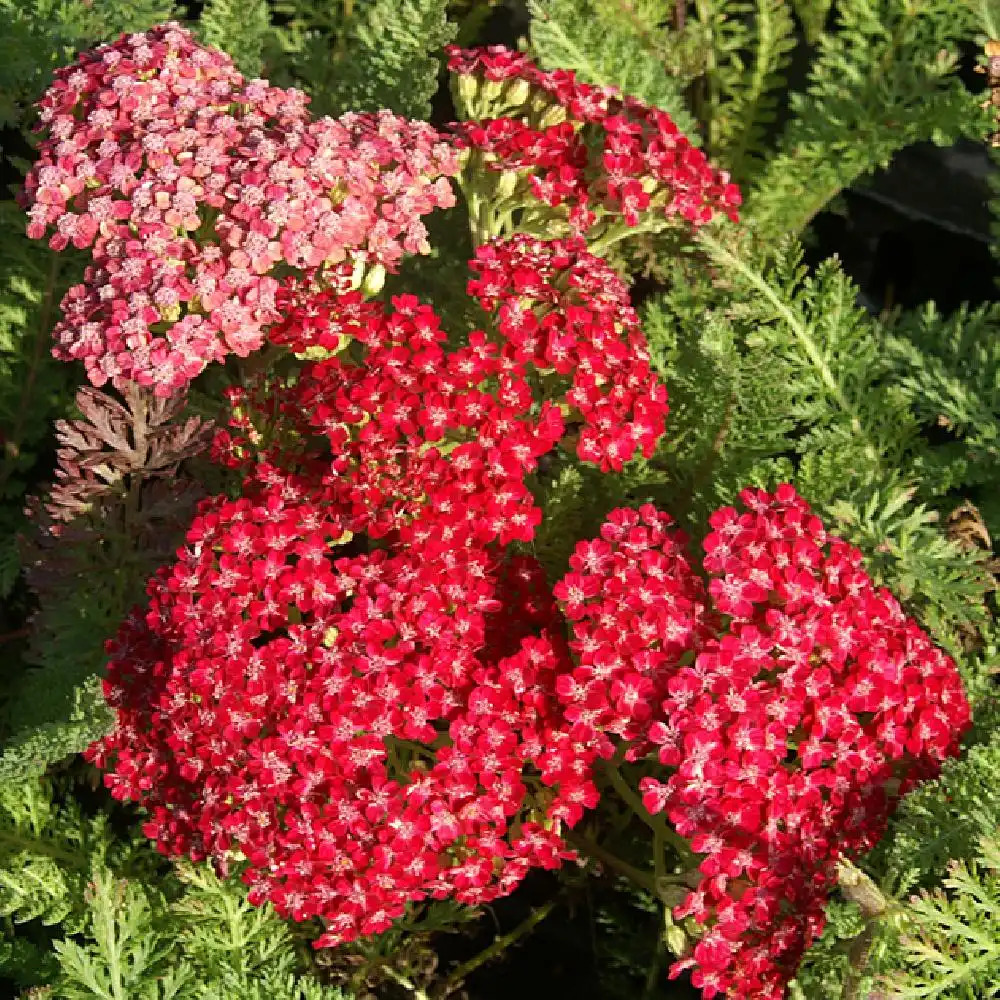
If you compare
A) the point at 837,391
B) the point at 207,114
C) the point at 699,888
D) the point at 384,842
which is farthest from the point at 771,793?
the point at 207,114

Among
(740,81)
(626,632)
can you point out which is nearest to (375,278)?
(626,632)

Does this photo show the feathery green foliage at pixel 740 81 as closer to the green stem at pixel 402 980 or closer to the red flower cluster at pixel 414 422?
the red flower cluster at pixel 414 422

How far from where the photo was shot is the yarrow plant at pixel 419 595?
1543 millimetres

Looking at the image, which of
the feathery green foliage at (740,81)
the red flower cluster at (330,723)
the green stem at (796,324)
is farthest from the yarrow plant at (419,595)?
the feathery green foliage at (740,81)

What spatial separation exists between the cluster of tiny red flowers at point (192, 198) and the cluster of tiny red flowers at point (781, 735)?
2.38 feet

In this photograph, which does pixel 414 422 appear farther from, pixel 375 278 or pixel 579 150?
pixel 579 150

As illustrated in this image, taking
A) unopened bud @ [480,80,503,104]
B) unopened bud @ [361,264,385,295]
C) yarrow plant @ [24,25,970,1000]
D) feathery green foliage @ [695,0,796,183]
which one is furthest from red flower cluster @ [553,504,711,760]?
feathery green foliage @ [695,0,796,183]

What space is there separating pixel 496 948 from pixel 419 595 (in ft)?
2.47

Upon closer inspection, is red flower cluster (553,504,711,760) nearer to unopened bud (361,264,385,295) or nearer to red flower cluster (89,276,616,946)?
red flower cluster (89,276,616,946)

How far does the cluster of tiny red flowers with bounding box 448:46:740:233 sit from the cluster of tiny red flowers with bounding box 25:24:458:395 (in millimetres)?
146

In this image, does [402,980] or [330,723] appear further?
[402,980]

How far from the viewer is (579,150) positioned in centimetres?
208

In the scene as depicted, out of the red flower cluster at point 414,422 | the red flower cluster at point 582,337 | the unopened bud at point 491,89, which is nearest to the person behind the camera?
the red flower cluster at point 414,422

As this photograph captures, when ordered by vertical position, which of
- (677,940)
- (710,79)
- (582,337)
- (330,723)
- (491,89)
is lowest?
(677,940)
